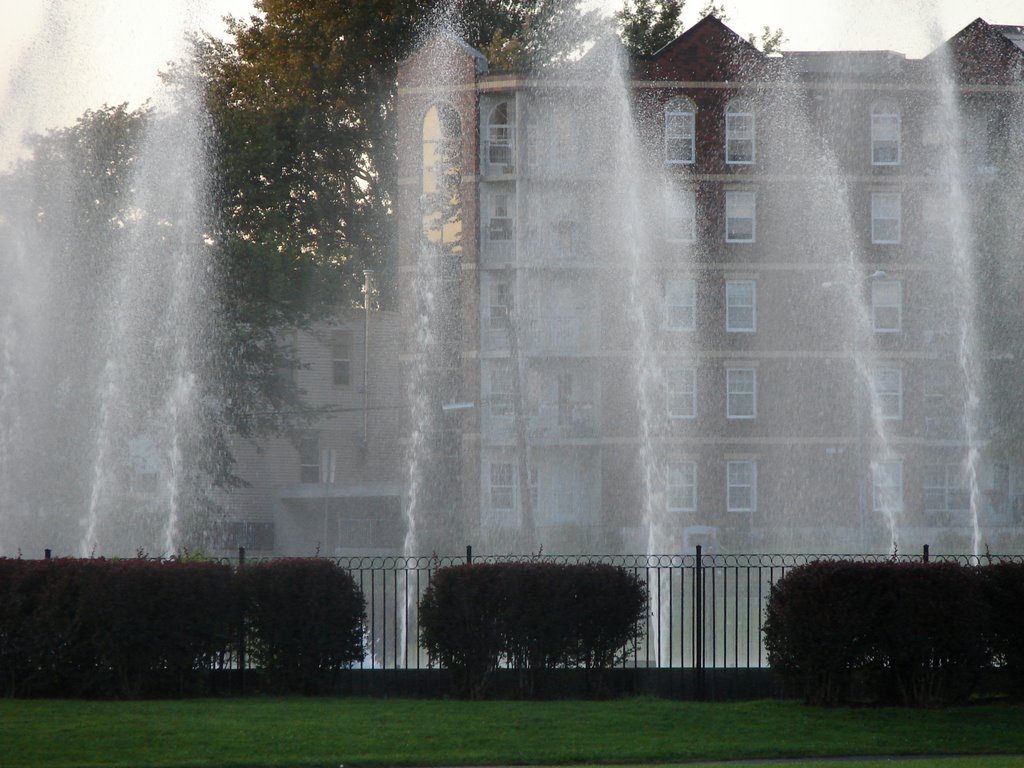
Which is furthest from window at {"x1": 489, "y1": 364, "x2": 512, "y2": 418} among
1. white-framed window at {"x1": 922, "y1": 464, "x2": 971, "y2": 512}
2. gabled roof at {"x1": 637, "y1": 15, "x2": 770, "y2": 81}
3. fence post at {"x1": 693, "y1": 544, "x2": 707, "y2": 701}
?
fence post at {"x1": 693, "y1": 544, "x2": 707, "y2": 701}

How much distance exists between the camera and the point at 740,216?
49.6 metres

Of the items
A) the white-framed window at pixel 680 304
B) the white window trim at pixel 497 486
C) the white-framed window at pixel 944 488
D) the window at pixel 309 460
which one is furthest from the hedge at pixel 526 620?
the window at pixel 309 460

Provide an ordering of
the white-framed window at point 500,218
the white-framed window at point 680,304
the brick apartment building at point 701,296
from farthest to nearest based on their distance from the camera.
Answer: the white-framed window at point 680,304 → the white-framed window at point 500,218 → the brick apartment building at point 701,296

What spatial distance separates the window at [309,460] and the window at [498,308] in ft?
58.8

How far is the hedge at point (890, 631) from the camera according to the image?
14.7 metres

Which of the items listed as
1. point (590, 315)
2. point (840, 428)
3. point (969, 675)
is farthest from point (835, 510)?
point (969, 675)

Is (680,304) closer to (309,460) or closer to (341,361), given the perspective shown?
(341,361)

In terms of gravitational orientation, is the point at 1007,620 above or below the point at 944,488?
below

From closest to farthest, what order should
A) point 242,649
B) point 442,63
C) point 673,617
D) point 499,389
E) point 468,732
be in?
point 468,732 → point 242,649 → point 673,617 → point 499,389 → point 442,63

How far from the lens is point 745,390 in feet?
162

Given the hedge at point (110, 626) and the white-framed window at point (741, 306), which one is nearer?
the hedge at point (110, 626)

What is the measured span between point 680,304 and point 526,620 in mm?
33165

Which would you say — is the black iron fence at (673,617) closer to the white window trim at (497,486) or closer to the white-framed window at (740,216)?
the white window trim at (497,486)

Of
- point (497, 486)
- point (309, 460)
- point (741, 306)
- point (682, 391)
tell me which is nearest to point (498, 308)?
point (497, 486)
